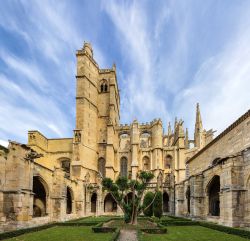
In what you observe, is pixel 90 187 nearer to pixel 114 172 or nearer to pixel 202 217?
pixel 114 172

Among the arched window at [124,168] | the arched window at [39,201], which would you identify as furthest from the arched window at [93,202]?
the arched window at [39,201]

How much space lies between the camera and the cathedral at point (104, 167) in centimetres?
1552

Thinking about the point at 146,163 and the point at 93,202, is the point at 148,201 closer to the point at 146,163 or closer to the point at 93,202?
the point at 93,202

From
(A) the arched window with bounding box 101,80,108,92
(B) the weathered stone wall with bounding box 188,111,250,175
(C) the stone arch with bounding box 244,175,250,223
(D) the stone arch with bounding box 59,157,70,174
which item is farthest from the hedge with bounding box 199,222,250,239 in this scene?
(A) the arched window with bounding box 101,80,108,92

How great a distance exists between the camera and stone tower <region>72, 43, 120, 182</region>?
126 feet

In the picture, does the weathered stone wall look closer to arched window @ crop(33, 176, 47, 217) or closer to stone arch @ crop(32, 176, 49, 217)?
stone arch @ crop(32, 176, 49, 217)

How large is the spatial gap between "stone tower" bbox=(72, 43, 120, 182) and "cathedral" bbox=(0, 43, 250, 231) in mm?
153

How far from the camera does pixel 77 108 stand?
4103 cm

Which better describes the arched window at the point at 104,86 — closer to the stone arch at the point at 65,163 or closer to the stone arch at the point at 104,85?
the stone arch at the point at 104,85

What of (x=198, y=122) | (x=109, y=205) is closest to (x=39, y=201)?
(x=109, y=205)

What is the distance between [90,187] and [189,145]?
29385 millimetres

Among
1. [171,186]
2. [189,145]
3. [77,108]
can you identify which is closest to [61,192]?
[171,186]

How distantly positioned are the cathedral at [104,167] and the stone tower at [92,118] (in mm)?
153

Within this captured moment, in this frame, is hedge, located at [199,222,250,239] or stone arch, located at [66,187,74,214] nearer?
hedge, located at [199,222,250,239]
